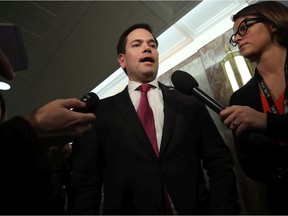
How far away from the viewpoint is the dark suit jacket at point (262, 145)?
1034mm

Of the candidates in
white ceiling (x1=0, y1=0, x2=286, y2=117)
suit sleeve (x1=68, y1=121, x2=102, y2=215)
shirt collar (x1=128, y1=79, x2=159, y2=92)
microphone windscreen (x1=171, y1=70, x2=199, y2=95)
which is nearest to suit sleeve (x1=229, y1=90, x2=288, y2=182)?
microphone windscreen (x1=171, y1=70, x2=199, y2=95)

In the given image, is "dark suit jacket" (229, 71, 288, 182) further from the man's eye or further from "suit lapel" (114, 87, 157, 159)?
"suit lapel" (114, 87, 157, 159)

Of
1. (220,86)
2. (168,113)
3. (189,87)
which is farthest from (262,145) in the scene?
(220,86)

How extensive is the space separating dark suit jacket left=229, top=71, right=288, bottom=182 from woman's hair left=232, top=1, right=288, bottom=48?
29 centimetres

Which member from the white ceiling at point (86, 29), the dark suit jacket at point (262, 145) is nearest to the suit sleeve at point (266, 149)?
the dark suit jacket at point (262, 145)

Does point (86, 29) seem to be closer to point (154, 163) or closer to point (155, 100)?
point (155, 100)

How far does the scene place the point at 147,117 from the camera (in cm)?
150

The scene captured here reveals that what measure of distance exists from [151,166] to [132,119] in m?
0.32

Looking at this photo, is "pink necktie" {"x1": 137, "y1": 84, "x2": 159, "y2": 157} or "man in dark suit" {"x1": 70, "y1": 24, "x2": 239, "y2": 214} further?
"pink necktie" {"x1": 137, "y1": 84, "x2": 159, "y2": 157}

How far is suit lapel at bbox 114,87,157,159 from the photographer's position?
135 cm

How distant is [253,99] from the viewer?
1600 mm

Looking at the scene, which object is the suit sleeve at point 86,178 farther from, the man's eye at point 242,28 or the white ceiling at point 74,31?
the white ceiling at point 74,31

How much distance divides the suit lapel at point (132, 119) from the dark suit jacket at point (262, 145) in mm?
495

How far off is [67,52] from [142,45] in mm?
1218
